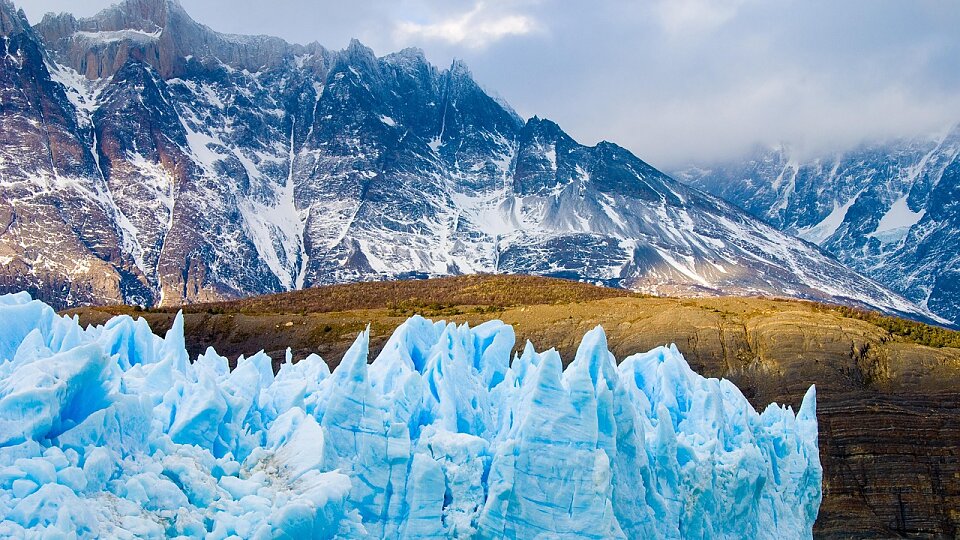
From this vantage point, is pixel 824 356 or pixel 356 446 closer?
pixel 356 446

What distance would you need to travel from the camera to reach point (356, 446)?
22.2 metres

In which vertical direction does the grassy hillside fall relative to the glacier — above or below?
above

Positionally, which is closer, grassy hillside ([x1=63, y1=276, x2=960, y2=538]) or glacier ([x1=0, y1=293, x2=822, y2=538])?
glacier ([x1=0, y1=293, x2=822, y2=538])

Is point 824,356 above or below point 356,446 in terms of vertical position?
above

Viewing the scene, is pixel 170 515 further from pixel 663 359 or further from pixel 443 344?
pixel 663 359

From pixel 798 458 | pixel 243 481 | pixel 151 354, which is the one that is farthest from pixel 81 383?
pixel 798 458

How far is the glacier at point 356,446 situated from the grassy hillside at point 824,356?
29.1 m

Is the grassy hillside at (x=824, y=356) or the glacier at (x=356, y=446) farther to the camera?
the grassy hillside at (x=824, y=356)

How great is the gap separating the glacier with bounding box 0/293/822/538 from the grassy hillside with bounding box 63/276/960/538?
95.6 ft

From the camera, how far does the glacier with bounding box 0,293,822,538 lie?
17219 millimetres

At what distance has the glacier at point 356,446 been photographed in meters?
17.2

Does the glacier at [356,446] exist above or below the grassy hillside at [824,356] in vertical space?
below

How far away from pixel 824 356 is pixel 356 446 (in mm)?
47853

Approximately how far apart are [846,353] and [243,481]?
5231cm
